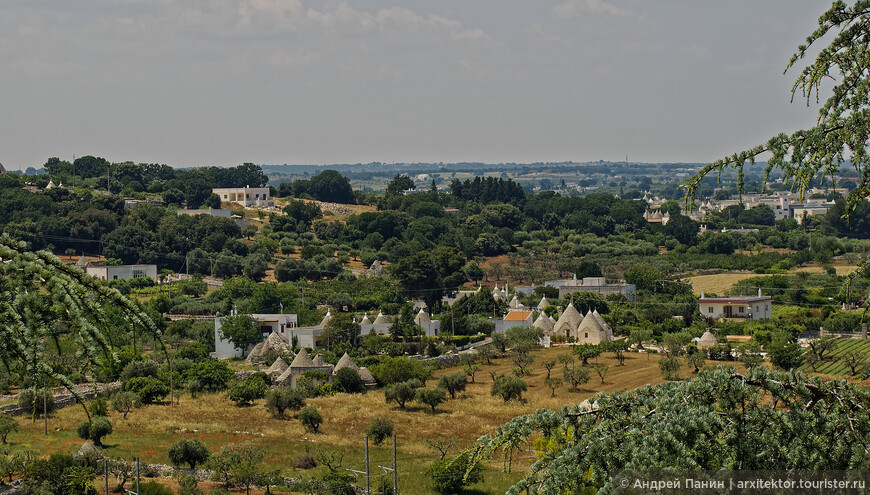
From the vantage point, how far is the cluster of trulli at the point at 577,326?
53.1m

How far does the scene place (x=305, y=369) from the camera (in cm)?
4231

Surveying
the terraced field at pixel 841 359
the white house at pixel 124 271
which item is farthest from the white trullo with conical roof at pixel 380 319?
the terraced field at pixel 841 359

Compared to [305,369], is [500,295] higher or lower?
lower

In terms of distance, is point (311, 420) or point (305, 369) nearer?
point (311, 420)

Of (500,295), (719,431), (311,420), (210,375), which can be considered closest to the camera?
(719,431)

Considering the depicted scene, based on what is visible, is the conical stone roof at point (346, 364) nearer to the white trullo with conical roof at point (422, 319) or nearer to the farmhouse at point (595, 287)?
the white trullo with conical roof at point (422, 319)

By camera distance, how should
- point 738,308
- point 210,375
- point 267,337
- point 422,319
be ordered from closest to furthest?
point 210,375, point 267,337, point 422,319, point 738,308

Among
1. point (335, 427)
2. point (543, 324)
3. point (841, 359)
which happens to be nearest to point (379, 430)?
point (335, 427)

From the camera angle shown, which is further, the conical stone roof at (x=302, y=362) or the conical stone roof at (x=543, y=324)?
the conical stone roof at (x=543, y=324)

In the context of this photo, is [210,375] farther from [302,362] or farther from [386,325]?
[386,325]

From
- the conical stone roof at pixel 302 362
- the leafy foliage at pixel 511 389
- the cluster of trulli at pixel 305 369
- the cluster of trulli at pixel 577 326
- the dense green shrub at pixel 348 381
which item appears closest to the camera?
the leafy foliage at pixel 511 389

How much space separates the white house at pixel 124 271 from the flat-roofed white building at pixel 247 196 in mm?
43249

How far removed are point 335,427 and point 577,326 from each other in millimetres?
23783

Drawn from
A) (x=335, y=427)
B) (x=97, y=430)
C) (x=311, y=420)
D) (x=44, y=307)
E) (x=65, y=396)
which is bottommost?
(x=65, y=396)
